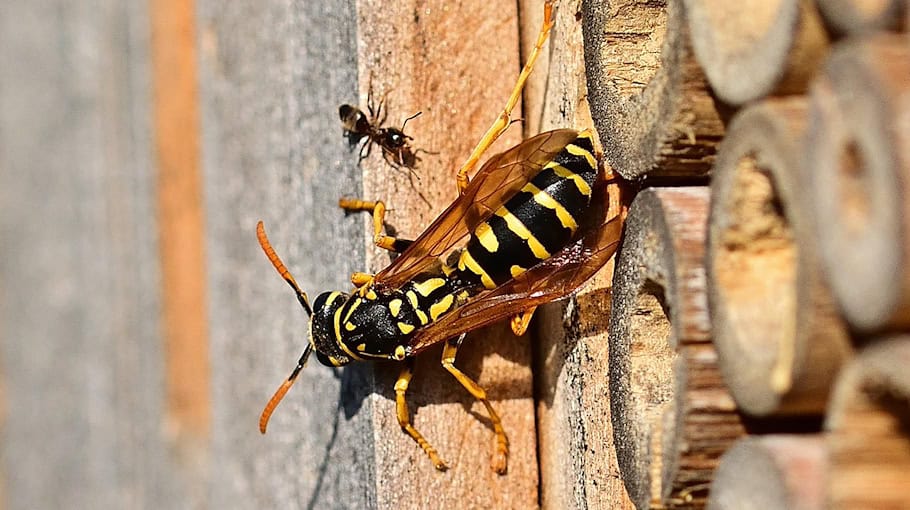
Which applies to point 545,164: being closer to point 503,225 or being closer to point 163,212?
point 503,225

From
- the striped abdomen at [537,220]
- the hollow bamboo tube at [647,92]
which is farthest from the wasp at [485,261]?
the hollow bamboo tube at [647,92]

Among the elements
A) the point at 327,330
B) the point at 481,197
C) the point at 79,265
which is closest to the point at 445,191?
the point at 481,197

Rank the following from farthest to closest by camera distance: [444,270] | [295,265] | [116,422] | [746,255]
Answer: [116,422] < [295,265] < [444,270] < [746,255]

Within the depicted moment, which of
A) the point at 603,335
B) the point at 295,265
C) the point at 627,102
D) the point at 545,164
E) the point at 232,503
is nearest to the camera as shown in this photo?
the point at 627,102

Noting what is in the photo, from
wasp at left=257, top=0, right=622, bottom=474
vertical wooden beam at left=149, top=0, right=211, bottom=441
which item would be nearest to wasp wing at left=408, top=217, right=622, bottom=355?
wasp at left=257, top=0, right=622, bottom=474

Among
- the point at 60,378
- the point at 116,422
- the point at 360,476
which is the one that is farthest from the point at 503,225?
the point at 60,378

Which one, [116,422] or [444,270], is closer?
[444,270]

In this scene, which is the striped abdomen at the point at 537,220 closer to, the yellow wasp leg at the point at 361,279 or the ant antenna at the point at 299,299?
the yellow wasp leg at the point at 361,279
